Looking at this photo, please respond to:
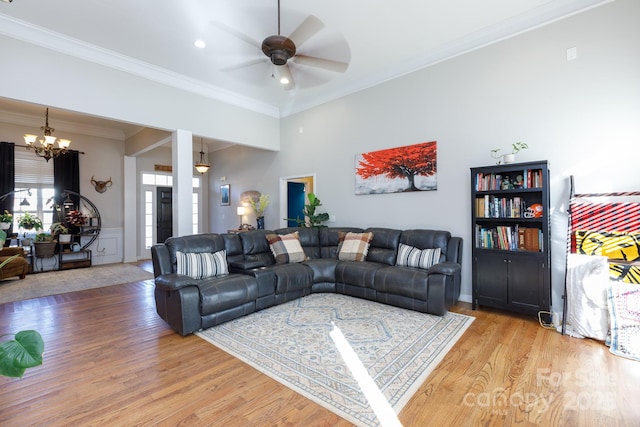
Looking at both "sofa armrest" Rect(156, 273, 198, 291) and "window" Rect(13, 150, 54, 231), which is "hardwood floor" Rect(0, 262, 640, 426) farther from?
"window" Rect(13, 150, 54, 231)

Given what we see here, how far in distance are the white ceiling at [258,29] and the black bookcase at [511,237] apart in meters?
1.81

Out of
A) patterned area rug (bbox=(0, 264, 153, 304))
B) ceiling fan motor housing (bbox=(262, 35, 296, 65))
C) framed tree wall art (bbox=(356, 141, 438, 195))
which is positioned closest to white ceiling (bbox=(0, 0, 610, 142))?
ceiling fan motor housing (bbox=(262, 35, 296, 65))

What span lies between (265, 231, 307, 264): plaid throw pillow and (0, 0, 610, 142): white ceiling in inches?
89.5

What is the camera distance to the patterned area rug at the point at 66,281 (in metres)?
→ 4.66

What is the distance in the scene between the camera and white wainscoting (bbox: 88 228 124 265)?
728cm

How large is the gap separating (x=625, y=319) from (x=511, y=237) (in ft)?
3.95

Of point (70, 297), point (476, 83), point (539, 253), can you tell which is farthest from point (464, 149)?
point (70, 297)

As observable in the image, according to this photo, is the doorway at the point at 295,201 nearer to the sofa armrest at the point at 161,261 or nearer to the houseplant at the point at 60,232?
the sofa armrest at the point at 161,261

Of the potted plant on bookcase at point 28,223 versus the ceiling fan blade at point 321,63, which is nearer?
the ceiling fan blade at point 321,63

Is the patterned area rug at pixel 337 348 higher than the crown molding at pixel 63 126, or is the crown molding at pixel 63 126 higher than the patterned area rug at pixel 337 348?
the crown molding at pixel 63 126

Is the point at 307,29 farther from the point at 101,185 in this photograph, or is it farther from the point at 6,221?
the point at 101,185

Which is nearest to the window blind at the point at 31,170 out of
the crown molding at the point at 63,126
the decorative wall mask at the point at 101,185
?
the crown molding at the point at 63,126

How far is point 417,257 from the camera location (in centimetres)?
398

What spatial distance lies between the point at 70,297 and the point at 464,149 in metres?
6.26
